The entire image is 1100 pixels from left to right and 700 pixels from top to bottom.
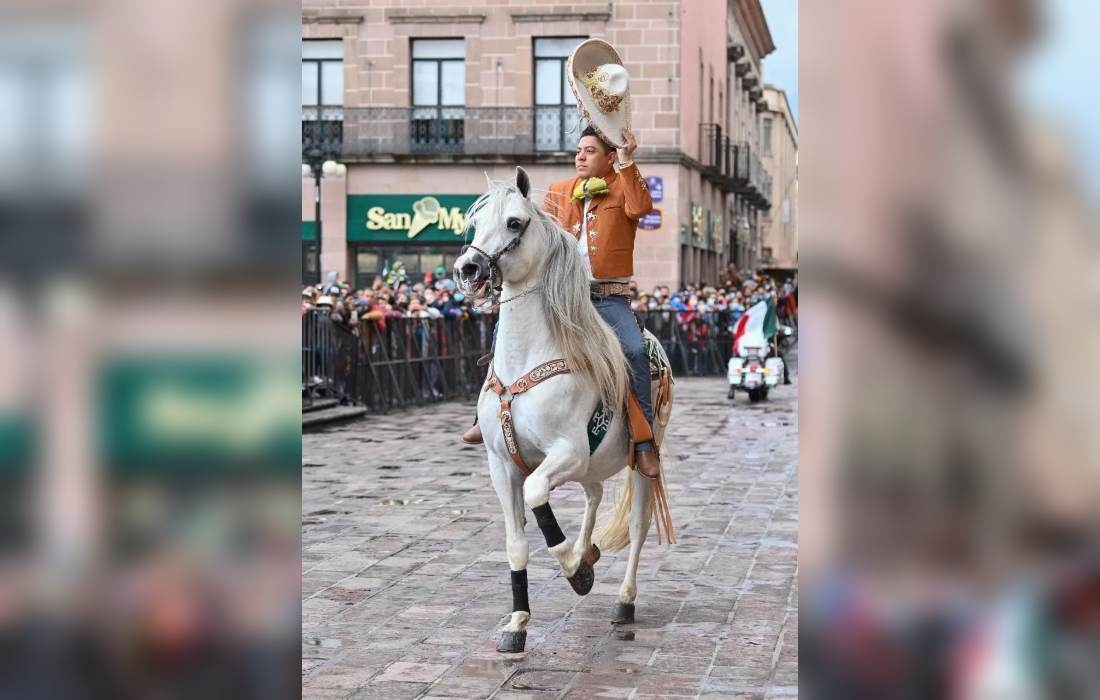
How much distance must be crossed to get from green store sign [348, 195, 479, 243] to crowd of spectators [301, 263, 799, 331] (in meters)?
1.02

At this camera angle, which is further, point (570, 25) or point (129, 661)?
point (570, 25)

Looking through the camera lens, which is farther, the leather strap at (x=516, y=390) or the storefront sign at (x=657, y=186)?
the storefront sign at (x=657, y=186)

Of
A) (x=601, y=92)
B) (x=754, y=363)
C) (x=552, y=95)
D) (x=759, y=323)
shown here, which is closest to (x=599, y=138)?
(x=601, y=92)

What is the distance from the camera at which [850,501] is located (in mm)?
1533

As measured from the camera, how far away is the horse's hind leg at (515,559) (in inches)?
227

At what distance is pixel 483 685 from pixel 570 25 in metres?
29.3

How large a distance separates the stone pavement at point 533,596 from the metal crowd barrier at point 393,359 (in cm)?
557

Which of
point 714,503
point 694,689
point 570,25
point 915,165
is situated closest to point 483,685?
point 694,689

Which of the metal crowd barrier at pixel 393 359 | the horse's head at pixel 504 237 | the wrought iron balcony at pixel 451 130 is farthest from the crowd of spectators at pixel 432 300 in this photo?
the horse's head at pixel 504 237

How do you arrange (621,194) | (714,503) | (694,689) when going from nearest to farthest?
1. (694,689)
2. (621,194)
3. (714,503)

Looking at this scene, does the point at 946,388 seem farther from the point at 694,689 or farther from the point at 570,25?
the point at 570,25

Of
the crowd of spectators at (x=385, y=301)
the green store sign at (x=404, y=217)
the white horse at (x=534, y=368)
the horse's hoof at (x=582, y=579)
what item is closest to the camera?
the white horse at (x=534, y=368)

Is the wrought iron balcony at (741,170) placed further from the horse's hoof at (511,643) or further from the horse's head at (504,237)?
the horse's hoof at (511,643)

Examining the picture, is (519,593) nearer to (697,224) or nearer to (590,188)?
(590,188)
